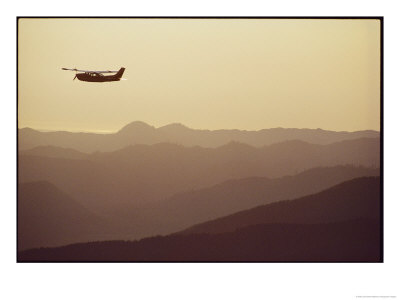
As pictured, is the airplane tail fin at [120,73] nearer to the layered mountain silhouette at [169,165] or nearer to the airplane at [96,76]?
the airplane at [96,76]

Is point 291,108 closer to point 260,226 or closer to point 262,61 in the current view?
point 262,61

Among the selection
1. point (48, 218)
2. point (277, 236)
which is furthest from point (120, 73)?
point (277, 236)

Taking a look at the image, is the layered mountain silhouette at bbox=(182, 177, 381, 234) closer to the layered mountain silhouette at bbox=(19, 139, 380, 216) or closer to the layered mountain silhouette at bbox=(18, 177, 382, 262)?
the layered mountain silhouette at bbox=(18, 177, 382, 262)

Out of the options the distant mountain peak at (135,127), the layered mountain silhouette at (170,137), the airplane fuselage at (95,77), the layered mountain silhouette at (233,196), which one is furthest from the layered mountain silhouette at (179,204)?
the airplane fuselage at (95,77)

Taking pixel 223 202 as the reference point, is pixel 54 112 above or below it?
above
